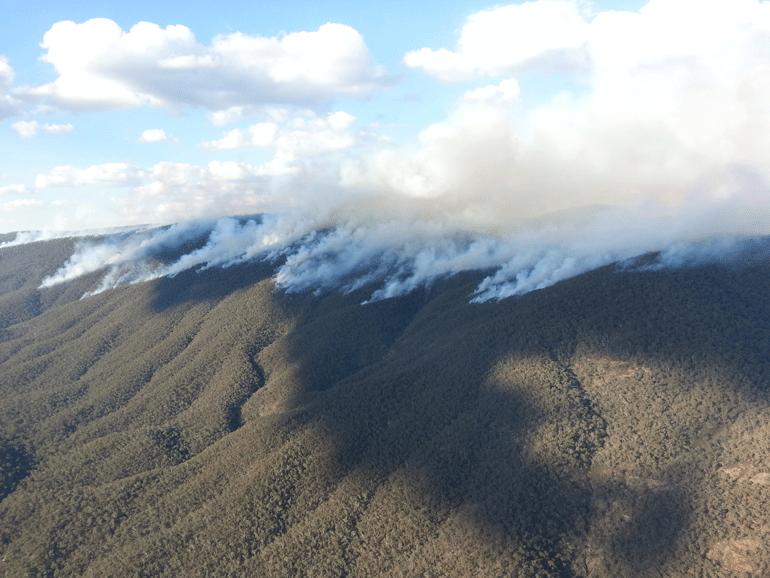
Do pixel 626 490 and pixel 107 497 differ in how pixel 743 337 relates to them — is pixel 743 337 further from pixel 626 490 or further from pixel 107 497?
pixel 107 497

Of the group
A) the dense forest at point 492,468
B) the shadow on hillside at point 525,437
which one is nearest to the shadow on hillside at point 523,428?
the shadow on hillside at point 525,437

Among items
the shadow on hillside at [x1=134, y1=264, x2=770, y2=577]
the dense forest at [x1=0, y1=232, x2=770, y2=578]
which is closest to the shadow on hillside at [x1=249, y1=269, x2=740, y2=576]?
the shadow on hillside at [x1=134, y1=264, x2=770, y2=577]

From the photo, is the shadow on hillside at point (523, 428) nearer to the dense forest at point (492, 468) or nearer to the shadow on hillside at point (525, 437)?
the shadow on hillside at point (525, 437)

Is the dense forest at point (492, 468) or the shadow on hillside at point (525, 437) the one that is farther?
the shadow on hillside at point (525, 437)

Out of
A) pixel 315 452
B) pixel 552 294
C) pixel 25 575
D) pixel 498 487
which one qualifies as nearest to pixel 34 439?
pixel 25 575

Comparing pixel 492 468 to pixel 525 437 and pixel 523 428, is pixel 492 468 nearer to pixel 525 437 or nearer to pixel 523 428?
pixel 525 437

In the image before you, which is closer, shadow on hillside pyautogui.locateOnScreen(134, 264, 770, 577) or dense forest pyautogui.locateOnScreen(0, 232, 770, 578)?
dense forest pyautogui.locateOnScreen(0, 232, 770, 578)

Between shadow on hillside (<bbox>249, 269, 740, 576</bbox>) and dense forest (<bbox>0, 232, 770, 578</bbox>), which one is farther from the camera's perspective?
shadow on hillside (<bbox>249, 269, 740, 576</bbox>)

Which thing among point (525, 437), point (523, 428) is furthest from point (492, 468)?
point (523, 428)

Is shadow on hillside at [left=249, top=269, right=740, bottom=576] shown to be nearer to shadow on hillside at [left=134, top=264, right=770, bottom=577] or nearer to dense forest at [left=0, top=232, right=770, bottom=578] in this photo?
shadow on hillside at [left=134, top=264, right=770, bottom=577]
